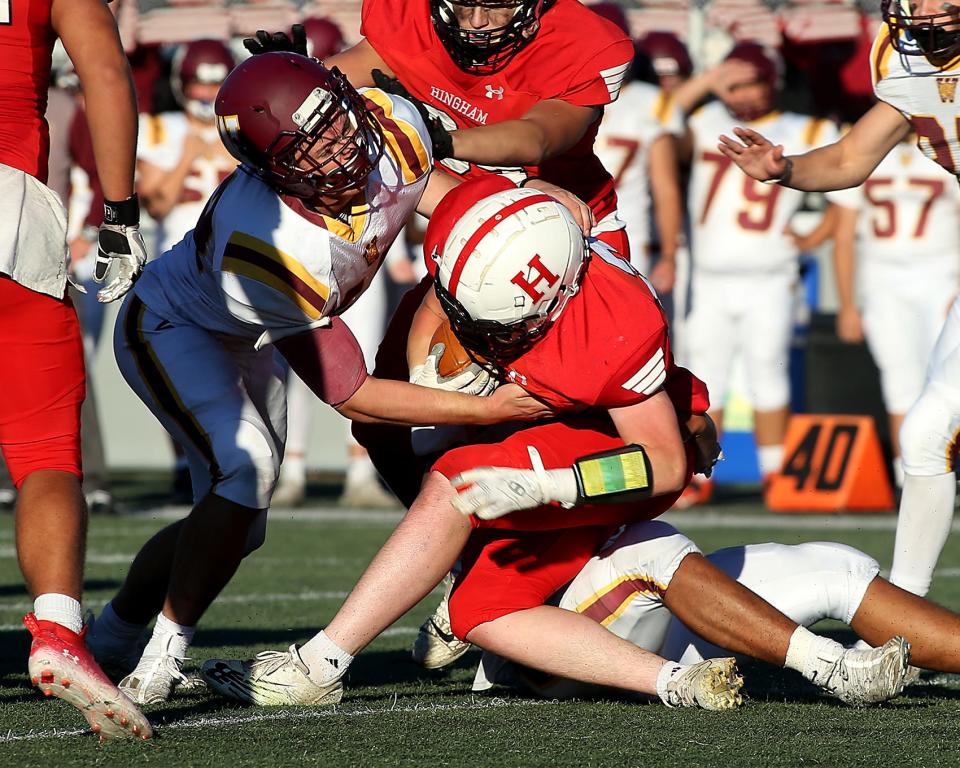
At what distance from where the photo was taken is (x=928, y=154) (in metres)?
4.43

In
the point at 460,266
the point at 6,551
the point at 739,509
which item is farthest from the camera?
the point at 739,509

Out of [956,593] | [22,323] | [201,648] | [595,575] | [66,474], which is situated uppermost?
[22,323]

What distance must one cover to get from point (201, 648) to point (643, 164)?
4509 mm

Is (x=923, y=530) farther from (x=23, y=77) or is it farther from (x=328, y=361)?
(x=23, y=77)

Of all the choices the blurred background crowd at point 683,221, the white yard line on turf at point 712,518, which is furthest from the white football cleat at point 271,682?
the blurred background crowd at point 683,221

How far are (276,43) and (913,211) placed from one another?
503 cm

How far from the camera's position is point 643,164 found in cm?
816

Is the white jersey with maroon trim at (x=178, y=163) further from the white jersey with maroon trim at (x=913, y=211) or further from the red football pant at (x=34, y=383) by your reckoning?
the red football pant at (x=34, y=383)

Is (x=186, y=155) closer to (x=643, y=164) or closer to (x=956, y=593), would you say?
(x=643, y=164)

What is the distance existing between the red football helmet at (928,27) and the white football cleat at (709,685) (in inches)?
69.4

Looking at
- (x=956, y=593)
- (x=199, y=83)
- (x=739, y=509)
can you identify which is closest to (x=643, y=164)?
(x=739, y=509)

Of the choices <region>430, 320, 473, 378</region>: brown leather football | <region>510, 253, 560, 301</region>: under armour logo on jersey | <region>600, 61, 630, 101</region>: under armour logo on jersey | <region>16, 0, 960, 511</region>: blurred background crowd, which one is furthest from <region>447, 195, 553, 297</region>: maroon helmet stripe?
<region>16, 0, 960, 511</region>: blurred background crowd

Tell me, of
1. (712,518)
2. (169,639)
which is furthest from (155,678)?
(712,518)

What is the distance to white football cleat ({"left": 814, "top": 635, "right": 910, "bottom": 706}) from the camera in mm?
3336
